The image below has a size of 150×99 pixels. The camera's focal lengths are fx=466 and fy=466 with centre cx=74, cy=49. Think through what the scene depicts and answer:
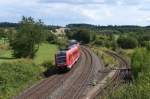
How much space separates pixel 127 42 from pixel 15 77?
95633mm

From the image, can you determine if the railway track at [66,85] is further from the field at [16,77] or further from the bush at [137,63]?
the bush at [137,63]

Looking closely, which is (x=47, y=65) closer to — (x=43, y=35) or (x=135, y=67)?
(x=135, y=67)

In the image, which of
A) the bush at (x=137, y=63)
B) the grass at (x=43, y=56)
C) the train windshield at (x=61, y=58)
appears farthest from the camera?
the grass at (x=43, y=56)

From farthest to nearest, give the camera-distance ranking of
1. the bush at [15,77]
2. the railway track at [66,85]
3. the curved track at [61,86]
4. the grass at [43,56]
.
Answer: the grass at [43,56] → the bush at [15,77] → the curved track at [61,86] → the railway track at [66,85]

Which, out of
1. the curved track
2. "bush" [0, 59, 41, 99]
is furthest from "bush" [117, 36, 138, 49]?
"bush" [0, 59, 41, 99]

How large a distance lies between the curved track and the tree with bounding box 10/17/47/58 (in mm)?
24762

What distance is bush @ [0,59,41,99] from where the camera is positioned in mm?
42338

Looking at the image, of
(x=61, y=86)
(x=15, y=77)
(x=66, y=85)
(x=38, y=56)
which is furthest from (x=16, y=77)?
(x=38, y=56)

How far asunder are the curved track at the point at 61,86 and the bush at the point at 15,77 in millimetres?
1138

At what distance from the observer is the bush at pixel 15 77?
139ft

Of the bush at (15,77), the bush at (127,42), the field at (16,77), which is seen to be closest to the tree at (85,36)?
the bush at (127,42)

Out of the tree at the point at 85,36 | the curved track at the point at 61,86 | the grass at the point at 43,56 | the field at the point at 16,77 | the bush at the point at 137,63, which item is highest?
the bush at the point at 137,63

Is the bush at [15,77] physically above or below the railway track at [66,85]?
above

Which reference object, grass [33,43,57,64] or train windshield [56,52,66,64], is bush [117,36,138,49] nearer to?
grass [33,43,57,64]
